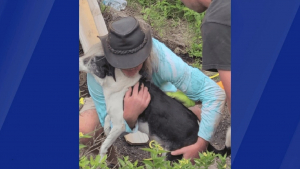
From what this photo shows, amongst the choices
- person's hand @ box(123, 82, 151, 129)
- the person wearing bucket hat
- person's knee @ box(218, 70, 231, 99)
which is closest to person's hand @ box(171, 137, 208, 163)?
the person wearing bucket hat

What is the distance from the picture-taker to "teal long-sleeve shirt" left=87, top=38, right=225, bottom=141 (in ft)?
10.2

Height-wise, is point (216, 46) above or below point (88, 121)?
above

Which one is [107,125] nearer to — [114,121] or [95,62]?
[114,121]

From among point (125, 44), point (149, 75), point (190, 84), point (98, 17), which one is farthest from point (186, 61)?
point (98, 17)

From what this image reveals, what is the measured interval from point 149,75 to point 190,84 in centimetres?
26

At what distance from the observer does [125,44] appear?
9.56 ft

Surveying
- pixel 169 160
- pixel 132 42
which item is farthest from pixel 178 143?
pixel 132 42

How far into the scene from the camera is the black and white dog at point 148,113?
2.99 meters

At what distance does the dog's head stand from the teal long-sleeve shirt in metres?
0.18

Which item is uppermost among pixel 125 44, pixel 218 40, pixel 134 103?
pixel 218 40

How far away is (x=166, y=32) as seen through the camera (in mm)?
3246

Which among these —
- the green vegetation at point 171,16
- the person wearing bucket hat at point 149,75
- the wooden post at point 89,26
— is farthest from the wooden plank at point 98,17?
the green vegetation at point 171,16
